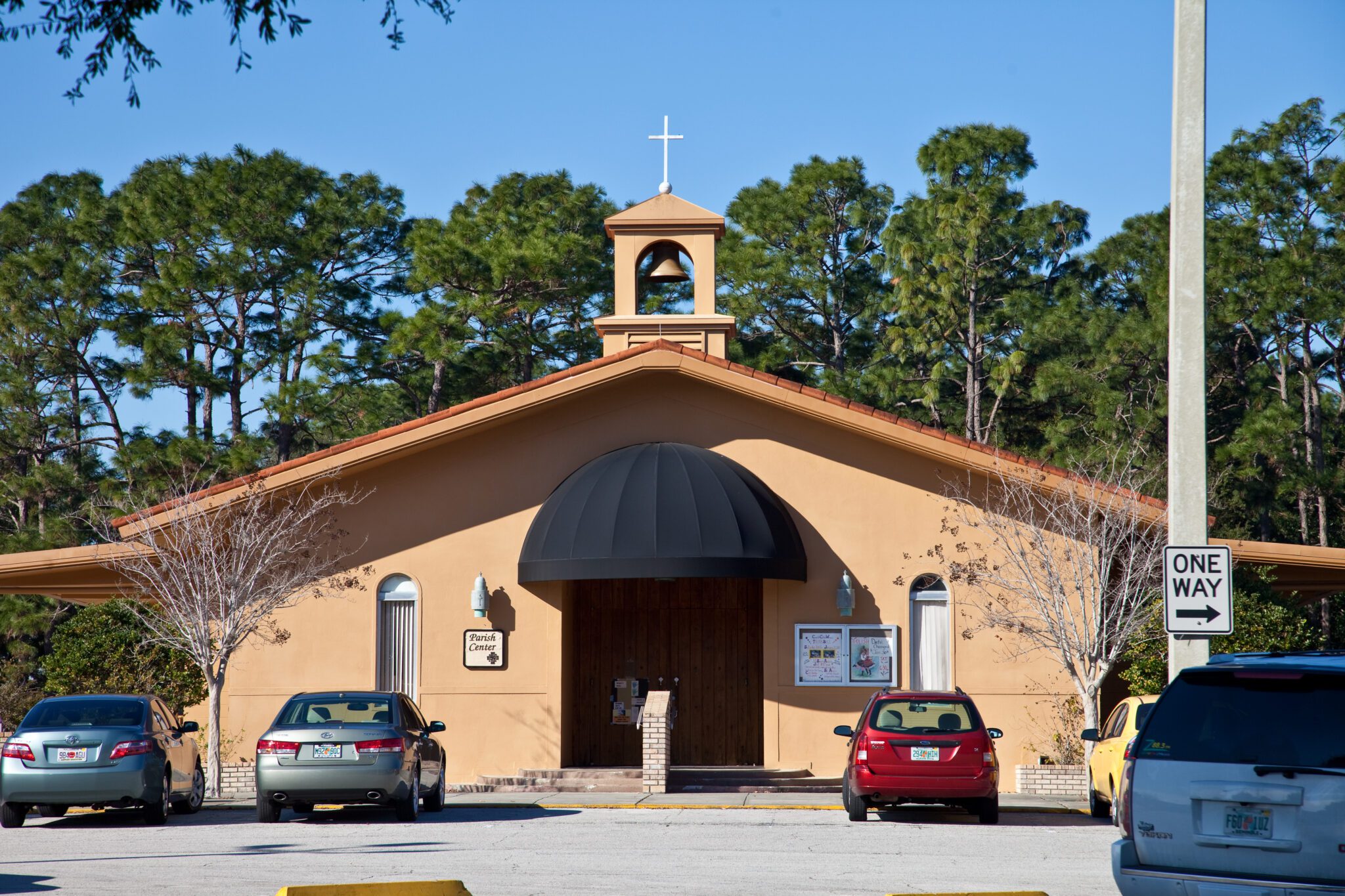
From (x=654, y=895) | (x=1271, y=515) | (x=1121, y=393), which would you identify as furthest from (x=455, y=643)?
(x=1271, y=515)

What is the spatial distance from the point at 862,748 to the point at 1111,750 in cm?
275

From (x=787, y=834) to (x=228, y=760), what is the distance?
438 inches

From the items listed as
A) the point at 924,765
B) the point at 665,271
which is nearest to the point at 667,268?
the point at 665,271

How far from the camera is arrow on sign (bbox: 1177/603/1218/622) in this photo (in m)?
11.0

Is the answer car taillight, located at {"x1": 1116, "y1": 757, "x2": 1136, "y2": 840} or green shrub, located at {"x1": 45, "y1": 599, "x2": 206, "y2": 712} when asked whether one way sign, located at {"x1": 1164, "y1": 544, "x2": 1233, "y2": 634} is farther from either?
green shrub, located at {"x1": 45, "y1": 599, "x2": 206, "y2": 712}

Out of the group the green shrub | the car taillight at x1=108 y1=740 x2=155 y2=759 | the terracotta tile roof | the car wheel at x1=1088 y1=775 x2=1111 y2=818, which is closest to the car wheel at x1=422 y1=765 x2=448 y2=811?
the car taillight at x1=108 y1=740 x2=155 y2=759

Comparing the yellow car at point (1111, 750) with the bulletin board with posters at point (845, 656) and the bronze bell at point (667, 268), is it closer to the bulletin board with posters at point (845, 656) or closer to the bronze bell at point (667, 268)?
the bulletin board with posters at point (845, 656)

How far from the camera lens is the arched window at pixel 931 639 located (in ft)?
72.5

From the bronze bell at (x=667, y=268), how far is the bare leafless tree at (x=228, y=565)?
6.24 metres

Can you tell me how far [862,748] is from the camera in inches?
632

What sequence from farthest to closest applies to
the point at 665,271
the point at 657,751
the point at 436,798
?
the point at 665,271 < the point at 657,751 < the point at 436,798

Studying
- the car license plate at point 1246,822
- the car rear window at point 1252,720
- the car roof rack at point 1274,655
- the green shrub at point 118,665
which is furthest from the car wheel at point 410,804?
the car license plate at point 1246,822

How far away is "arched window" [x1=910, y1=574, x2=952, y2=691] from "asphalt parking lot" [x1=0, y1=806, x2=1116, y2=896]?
467 centimetres

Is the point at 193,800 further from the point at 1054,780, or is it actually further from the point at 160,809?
the point at 1054,780
